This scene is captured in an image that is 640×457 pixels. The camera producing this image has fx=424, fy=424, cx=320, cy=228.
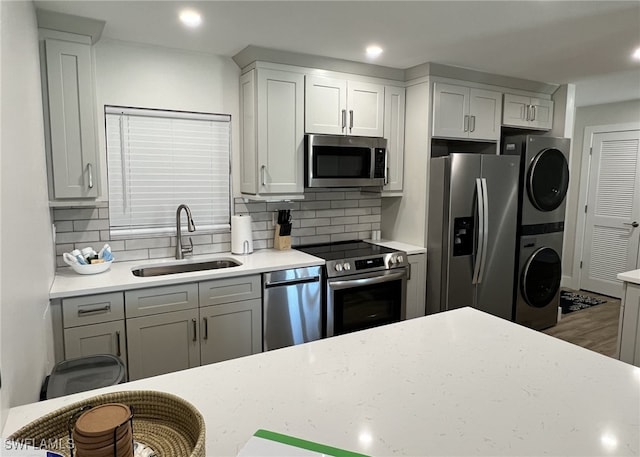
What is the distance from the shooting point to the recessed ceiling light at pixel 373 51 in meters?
2.99

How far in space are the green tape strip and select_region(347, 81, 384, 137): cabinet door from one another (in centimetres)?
277

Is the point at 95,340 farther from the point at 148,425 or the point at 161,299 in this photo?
the point at 148,425

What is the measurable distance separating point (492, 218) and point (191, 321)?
259 cm

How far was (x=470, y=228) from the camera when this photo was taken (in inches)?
140

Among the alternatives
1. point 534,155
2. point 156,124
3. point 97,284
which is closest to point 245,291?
point 97,284

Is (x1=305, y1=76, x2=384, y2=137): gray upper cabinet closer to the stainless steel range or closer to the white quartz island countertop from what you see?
the stainless steel range

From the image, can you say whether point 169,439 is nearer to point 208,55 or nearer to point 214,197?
point 214,197

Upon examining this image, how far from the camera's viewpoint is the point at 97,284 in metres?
2.40

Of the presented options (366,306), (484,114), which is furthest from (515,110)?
(366,306)

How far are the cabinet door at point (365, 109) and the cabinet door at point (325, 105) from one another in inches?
2.2

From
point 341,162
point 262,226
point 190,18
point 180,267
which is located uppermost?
point 190,18

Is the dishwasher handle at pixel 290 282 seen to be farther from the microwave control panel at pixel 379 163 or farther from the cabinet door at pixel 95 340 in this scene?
the microwave control panel at pixel 379 163

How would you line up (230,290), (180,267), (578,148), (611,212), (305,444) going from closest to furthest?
(305,444) → (230,290) → (180,267) → (611,212) → (578,148)

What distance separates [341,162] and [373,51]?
0.84 metres
